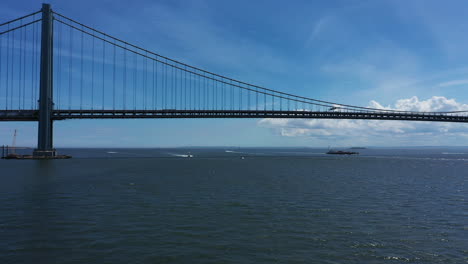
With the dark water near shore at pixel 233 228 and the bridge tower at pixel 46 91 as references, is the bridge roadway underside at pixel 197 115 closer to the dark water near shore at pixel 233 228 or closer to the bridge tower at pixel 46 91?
the bridge tower at pixel 46 91

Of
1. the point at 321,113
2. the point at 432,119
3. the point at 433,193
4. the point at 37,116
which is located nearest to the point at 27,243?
the point at 433,193

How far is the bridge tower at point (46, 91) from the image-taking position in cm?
6500

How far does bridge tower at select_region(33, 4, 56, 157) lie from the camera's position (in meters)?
65.0

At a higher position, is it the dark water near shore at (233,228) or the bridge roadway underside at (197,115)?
the bridge roadway underside at (197,115)

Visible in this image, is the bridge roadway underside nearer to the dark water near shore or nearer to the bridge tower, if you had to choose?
the bridge tower

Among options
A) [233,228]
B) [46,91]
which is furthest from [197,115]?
[233,228]

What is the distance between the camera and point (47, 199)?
1903 centimetres

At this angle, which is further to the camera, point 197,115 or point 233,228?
point 197,115

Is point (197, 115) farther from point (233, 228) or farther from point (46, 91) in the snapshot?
point (233, 228)

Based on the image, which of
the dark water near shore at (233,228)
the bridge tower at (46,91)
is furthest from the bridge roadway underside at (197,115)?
the dark water near shore at (233,228)

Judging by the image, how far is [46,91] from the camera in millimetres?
65438

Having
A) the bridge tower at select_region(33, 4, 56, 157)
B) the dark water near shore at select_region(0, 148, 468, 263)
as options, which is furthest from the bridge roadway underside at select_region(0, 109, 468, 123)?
the dark water near shore at select_region(0, 148, 468, 263)

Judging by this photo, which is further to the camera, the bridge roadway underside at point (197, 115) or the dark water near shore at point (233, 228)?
the bridge roadway underside at point (197, 115)

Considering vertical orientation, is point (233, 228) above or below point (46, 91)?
below
